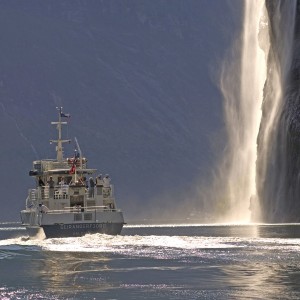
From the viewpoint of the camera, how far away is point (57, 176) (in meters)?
102

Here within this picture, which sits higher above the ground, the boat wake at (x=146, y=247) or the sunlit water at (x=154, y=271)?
the boat wake at (x=146, y=247)

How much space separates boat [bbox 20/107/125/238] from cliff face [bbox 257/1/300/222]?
39.7 metres

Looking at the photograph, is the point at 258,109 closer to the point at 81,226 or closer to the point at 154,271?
the point at 81,226

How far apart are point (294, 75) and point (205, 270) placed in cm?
9013

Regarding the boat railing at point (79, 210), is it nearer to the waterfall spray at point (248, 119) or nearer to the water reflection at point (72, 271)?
the water reflection at point (72, 271)

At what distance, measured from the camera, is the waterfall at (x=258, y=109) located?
14538 centimetres

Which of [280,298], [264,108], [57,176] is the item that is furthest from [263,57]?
[280,298]

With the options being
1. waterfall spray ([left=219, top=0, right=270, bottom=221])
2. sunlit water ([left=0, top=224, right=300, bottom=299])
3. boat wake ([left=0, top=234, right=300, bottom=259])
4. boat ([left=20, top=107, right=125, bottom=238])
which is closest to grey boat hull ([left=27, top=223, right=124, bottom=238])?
boat ([left=20, top=107, right=125, bottom=238])

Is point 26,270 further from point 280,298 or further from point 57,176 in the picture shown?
point 57,176

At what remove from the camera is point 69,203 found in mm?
98000

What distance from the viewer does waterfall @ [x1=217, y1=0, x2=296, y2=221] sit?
145 m

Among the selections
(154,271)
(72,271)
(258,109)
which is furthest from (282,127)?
(72,271)

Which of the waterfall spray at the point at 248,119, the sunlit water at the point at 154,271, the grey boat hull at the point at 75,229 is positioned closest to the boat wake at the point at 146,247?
the sunlit water at the point at 154,271

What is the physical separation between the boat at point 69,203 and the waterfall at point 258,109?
44763 millimetres
